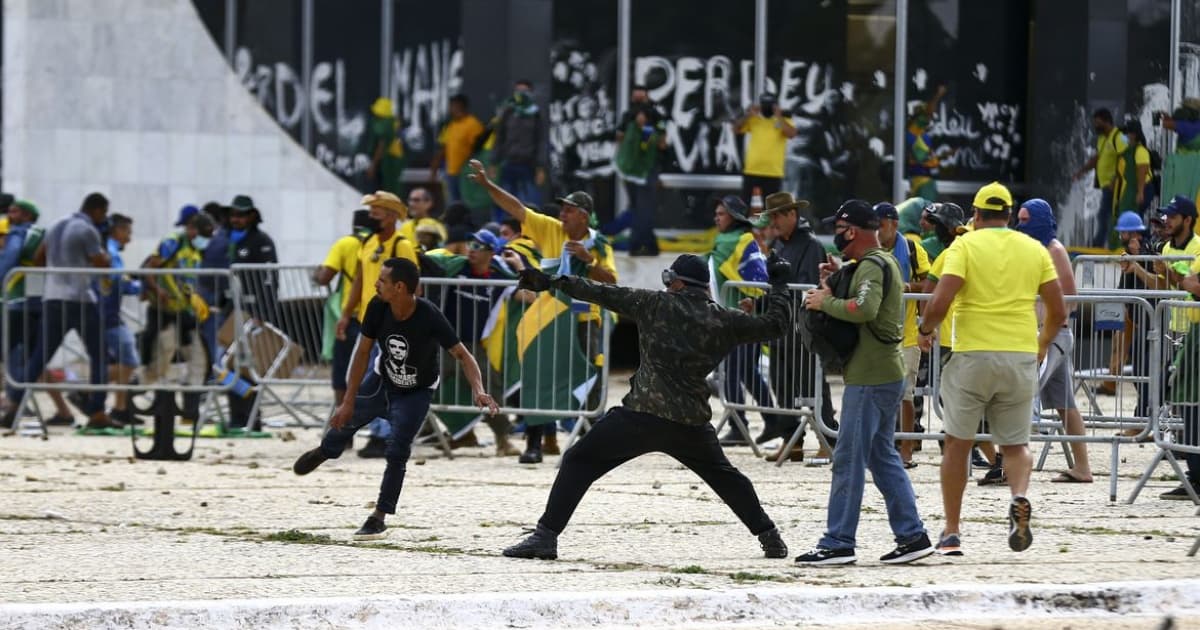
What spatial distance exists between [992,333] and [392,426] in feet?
10.3

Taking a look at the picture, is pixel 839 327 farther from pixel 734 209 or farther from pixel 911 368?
pixel 734 209

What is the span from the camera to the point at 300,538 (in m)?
10.5

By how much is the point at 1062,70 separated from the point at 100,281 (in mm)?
11141

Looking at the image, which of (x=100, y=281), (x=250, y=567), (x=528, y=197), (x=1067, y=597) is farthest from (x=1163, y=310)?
(x=528, y=197)

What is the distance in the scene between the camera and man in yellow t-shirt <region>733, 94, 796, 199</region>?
71.4ft

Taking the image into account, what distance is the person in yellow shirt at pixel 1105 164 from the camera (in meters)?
21.4

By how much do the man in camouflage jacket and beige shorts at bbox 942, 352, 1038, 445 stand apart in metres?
0.86

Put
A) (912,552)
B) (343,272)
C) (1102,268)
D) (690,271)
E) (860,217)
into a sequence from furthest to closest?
(1102,268), (343,272), (690,271), (860,217), (912,552)

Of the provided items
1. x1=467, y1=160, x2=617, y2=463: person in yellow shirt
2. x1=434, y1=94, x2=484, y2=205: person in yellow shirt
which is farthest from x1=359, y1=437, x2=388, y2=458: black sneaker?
x1=434, y1=94, x2=484, y2=205: person in yellow shirt

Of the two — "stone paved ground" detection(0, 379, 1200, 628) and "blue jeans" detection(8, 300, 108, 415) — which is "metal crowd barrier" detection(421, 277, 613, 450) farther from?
"blue jeans" detection(8, 300, 108, 415)

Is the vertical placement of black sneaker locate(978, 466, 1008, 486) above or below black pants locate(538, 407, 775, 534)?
below

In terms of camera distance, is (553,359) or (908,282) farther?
(553,359)

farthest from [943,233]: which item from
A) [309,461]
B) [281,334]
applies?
[281,334]

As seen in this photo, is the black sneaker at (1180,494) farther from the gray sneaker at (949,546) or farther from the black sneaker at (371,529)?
the black sneaker at (371,529)
